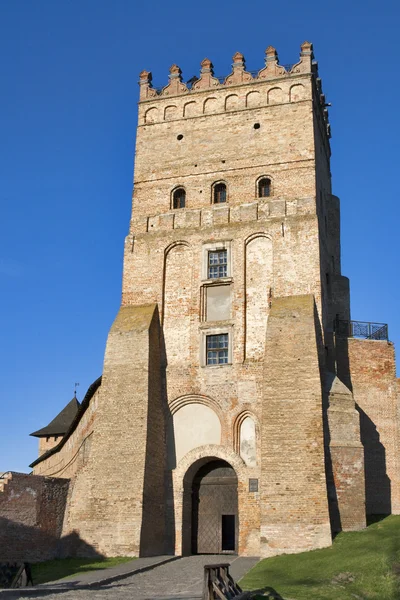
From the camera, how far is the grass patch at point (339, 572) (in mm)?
13719

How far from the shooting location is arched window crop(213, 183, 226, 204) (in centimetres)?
2575

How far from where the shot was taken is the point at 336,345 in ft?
83.7

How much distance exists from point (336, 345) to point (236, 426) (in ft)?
18.4

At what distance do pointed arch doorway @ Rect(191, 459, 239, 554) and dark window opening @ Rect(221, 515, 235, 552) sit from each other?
636 mm

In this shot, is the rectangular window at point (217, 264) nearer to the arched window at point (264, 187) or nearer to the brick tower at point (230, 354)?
the brick tower at point (230, 354)

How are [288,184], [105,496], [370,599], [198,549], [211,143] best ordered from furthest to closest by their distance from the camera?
1. [211,143]
2. [288,184]
3. [198,549]
4. [105,496]
5. [370,599]

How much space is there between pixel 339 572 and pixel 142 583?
14.5 ft

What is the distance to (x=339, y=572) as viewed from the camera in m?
15.3

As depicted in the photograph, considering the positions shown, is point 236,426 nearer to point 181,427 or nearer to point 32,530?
point 181,427

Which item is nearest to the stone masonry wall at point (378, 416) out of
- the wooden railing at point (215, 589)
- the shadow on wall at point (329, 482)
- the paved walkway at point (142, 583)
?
the shadow on wall at point (329, 482)

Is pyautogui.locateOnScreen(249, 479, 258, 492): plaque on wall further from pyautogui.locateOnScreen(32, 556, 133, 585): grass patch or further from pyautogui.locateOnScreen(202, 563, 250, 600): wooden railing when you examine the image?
pyautogui.locateOnScreen(202, 563, 250, 600): wooden railing

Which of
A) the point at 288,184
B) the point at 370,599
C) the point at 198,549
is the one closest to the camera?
the point at 370,599

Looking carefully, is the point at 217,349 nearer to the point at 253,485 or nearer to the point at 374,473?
the point at 253,485

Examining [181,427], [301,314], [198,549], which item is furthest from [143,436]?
[301,314]
